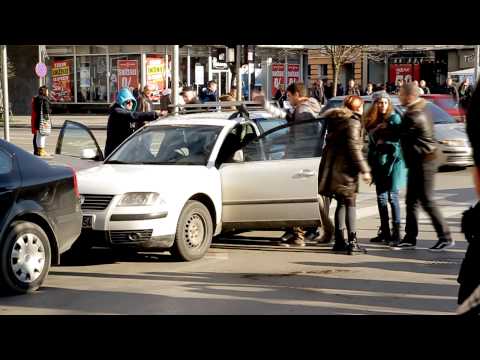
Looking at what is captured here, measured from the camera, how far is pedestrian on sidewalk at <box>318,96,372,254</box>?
29.9ft

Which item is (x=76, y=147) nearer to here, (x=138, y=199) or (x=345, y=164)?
(x=138, y=199)

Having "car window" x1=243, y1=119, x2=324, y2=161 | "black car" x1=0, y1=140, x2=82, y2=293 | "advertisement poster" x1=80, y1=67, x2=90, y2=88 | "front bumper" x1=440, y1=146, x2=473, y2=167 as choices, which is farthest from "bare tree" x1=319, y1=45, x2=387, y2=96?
"advertisement poster" x1=80, y1=67, x2=90, y2=88

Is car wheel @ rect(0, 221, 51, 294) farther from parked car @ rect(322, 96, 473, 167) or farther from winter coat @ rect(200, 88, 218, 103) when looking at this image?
Result: winter coat @ rect(200, 88, 218, 103)

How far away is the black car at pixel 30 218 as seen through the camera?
714 centimetres

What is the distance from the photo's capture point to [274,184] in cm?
930

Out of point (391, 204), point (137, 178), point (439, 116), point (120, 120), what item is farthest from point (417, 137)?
point (439, 116)

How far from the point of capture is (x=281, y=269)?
8.54 meters

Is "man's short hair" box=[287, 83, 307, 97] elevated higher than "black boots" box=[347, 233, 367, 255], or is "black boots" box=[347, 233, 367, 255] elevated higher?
"man's short hair" box=[287, 83, 307, 97]

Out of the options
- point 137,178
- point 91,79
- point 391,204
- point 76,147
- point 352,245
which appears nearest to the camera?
point 137,178

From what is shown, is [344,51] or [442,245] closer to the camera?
[442,245]

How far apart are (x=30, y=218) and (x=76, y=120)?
3124 centimetres

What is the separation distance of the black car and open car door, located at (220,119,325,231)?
2081mm

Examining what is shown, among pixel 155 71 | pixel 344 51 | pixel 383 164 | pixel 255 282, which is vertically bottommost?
pixel 255 282
